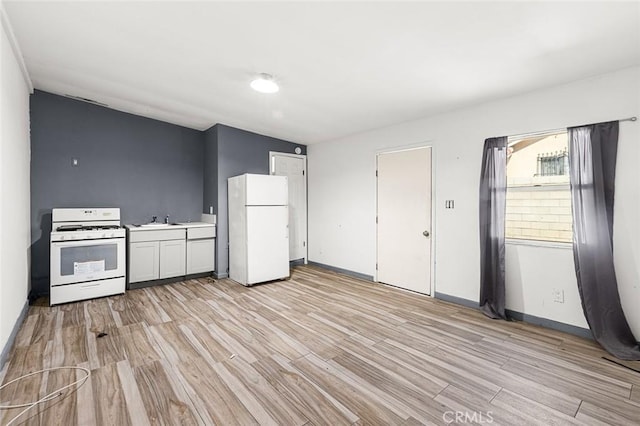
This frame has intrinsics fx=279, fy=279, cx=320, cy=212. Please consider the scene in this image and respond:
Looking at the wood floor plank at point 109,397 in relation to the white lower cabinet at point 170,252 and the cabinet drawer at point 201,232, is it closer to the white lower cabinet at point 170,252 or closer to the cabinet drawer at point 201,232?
the white lower cabinet at point 170,252

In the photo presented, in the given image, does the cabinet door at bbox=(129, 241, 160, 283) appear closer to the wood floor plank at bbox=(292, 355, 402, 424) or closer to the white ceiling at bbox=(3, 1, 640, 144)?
the white ceiling at bbox=(3, 1, 640, 144)

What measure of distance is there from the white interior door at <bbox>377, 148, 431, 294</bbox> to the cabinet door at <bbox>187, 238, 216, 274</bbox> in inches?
114

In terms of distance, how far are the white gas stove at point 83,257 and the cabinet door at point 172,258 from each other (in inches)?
22.0

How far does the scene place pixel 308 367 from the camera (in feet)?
7.32

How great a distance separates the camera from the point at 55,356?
2.36 meters

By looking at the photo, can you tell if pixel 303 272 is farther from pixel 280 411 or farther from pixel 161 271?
pixel 280 411

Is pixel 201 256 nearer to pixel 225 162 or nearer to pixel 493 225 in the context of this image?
pixel 225 162

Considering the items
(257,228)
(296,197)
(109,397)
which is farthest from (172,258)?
(109,397)

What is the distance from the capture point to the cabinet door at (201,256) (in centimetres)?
472

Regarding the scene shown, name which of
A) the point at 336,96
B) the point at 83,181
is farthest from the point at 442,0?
the point at 83,181

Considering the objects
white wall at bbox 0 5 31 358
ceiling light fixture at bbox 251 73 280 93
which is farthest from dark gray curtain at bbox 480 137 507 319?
white wall at bbox 0 5 31 358

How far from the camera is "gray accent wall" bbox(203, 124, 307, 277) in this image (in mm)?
4805

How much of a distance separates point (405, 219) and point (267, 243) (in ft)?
7.25

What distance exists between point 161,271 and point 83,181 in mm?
1789
